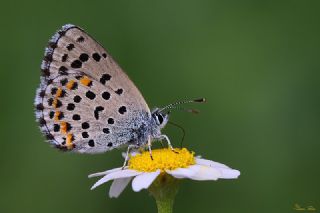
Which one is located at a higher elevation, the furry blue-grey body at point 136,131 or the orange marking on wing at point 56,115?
the orange marking on wing at point 56,115

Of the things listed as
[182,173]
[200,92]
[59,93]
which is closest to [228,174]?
[182,173]

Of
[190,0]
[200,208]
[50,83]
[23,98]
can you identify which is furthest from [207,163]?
[190,0]

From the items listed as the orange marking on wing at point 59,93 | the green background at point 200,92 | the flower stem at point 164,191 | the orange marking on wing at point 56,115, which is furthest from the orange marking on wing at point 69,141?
the green background at point 200,92

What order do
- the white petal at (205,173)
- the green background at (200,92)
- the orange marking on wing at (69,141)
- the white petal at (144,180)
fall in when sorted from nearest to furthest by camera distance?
the white petal at (144,180) < the white petal at (205,173) < the orange marking on wing at (69,141) < the green background at (200,92)

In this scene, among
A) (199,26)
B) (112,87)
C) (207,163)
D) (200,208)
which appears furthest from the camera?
(199,26)

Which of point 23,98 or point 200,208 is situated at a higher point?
point 23,98

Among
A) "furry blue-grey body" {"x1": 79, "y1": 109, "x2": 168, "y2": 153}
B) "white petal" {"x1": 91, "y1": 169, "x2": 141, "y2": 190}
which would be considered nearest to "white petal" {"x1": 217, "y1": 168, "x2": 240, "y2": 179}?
"white petal" {"x1": 91, "y1": 169, "x2": 141, "y2": 190}

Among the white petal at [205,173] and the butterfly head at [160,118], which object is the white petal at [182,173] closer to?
the white petal at [205,173]

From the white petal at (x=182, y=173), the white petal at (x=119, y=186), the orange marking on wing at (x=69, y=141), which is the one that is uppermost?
the orange marking on wing at (x=69, y=141)

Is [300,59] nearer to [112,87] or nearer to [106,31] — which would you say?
[106,31]
